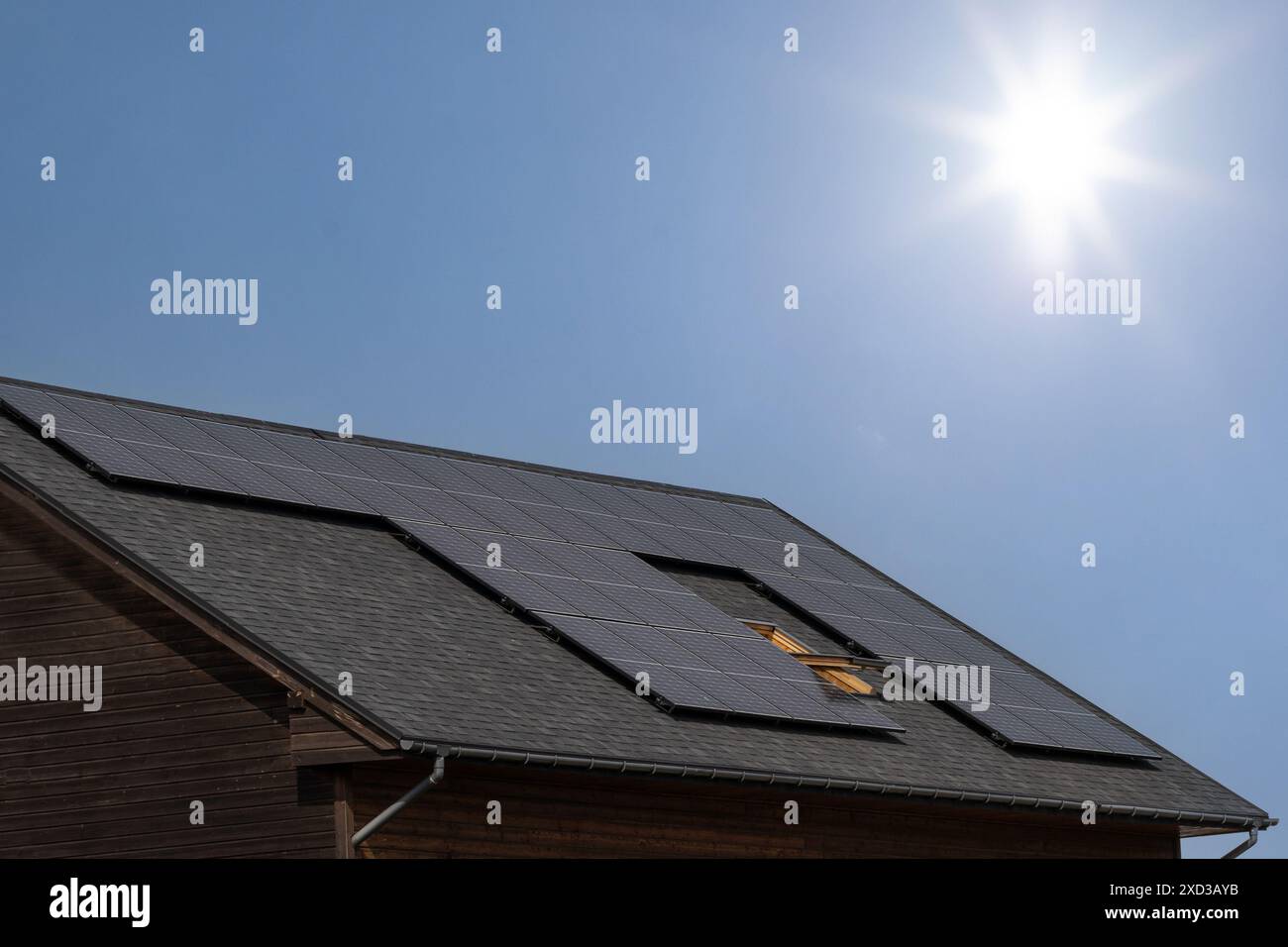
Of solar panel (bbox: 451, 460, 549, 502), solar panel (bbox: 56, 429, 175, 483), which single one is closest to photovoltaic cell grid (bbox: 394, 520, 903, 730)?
solar panel (bbox: 451, 460, 549, 502)

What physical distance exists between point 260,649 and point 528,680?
11.8 feet

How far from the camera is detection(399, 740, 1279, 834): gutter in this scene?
19875 mm

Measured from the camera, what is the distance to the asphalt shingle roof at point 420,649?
20.7 meters

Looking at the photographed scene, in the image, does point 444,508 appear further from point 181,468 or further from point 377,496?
point 181,468

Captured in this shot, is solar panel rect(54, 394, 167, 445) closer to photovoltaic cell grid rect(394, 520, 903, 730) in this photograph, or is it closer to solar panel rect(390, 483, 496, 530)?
photovoltaic cell grid rect(394, 520, 903, 730)

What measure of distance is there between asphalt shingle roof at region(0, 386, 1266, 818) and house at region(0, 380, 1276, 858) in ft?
0.17

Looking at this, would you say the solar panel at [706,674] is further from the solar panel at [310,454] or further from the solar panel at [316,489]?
the solar panel at [310,454]

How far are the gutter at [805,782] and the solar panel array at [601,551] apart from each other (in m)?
1.25

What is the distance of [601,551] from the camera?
90.7ft

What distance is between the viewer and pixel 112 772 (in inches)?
830

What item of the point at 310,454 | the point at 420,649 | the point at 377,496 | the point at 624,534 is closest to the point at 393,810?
the point at 420,649
